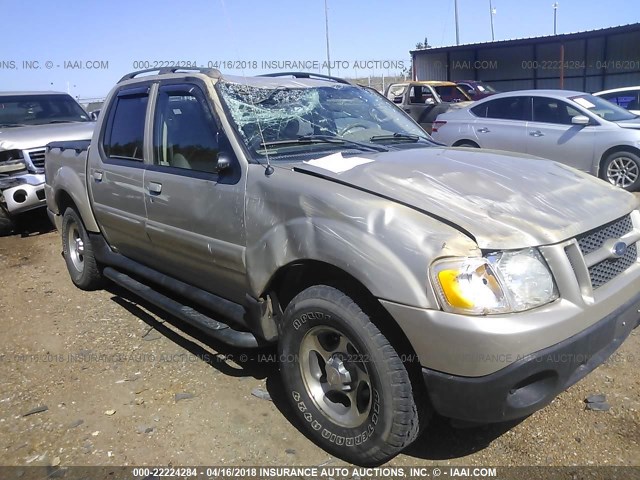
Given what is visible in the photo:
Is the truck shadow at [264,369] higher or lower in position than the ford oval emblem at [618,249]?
lower

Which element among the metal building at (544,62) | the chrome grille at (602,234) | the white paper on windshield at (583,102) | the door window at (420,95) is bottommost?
the chrome grille at (602,234)

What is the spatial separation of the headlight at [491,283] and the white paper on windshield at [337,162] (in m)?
0.84

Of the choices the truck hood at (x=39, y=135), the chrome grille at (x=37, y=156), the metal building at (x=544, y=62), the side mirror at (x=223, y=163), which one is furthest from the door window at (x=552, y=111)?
the metal building at (x=544, y=62)

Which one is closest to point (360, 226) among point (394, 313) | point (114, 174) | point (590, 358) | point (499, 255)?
point (394, 313)

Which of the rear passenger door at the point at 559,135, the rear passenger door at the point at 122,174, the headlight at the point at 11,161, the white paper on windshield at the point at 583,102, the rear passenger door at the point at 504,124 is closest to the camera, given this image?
the rear passenger door at the point at 122,174

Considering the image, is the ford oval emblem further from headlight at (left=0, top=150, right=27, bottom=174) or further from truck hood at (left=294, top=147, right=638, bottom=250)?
headlight at (left=0, top=150, right=27, bottom=174)

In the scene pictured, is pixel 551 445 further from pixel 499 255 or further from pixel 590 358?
pixel 499 255

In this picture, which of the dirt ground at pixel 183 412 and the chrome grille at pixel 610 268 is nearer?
the chrome grille at pixel 610 268

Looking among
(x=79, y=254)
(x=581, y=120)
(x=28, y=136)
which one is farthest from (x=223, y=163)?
(x=581, y=120)

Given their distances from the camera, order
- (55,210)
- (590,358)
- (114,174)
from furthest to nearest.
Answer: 1. (55,210)
2. (114,174)
3. (590,358)

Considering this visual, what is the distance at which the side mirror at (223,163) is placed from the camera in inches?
122

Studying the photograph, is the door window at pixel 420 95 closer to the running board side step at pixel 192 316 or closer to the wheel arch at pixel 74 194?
the wheel arch at pixel 74 194

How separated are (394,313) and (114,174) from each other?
282 cm

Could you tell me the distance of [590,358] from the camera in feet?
8.09
